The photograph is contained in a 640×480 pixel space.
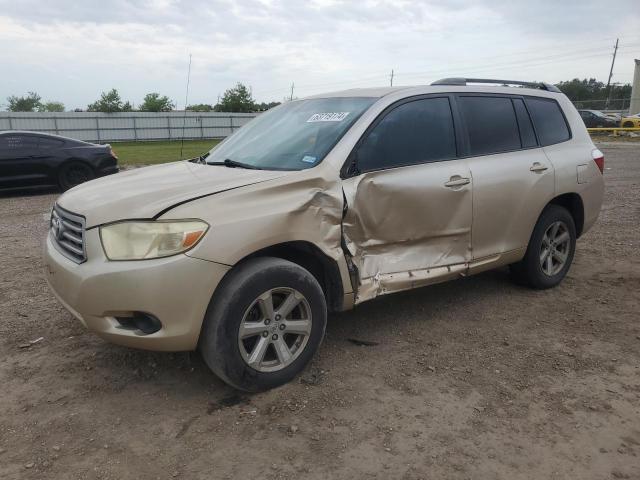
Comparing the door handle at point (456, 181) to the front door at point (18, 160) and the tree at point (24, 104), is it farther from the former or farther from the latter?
the tree at point (24, 104)

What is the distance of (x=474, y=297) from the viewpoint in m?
4.77

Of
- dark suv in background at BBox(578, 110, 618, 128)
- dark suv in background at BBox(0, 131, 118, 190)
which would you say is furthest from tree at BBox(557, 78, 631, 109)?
dark suv in background at BBox(0, 131, 118, 190)

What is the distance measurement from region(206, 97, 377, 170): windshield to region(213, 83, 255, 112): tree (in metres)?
48.8

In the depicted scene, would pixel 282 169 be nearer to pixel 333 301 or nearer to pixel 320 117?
pixel 320 117

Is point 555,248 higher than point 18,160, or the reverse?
point 18,160

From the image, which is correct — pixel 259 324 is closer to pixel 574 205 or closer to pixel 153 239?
pixel 153 239

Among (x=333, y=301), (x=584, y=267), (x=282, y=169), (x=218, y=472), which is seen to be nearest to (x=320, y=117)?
(x=282, y=169)

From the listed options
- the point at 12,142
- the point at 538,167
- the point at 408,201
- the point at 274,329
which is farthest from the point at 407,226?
the point at 12,142

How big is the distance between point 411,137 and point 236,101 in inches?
1976

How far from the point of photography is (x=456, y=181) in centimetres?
395

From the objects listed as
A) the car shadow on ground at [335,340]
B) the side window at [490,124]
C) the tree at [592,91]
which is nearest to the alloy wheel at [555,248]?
the car shadow on ground at [335,340]

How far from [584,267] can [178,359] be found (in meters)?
4.25

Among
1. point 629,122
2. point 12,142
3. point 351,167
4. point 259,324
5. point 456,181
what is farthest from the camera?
point 629,122

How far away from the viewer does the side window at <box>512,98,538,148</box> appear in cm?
462
